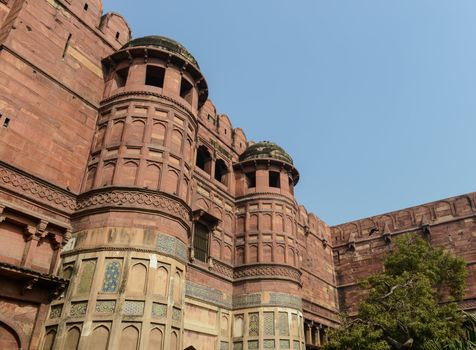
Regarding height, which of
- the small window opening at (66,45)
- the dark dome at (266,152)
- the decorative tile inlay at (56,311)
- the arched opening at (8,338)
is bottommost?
the arched opening at (8,338)

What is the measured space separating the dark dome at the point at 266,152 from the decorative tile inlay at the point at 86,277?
11800 mm

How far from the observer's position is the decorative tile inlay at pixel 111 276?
38.8 ft

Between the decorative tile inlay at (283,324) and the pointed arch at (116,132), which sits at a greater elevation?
the pointed arch at (116,132)

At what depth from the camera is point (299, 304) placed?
62.6ft

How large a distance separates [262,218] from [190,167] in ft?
19.6

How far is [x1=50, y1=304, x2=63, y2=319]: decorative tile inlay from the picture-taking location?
1166 centimetres

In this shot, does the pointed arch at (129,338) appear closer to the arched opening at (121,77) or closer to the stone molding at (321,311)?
the arched opening at (121,77)

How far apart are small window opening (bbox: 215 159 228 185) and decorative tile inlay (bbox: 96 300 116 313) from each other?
1078 centimetres

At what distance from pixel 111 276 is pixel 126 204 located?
7.89 feet

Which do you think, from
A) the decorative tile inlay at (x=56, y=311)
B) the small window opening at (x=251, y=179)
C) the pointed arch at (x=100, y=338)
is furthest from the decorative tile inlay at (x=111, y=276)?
the small window opening at (x=251, y=179)

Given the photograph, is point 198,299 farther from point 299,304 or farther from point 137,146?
point 137,146

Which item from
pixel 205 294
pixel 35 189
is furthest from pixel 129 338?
pixel 205 294

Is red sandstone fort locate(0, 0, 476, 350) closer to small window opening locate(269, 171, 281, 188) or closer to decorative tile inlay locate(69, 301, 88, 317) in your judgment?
decorative tile inlay locate(69, 301, 88, 317)

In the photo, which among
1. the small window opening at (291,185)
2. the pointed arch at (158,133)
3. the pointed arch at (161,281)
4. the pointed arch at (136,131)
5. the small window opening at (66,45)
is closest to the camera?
the pointed arch at (161,281)
